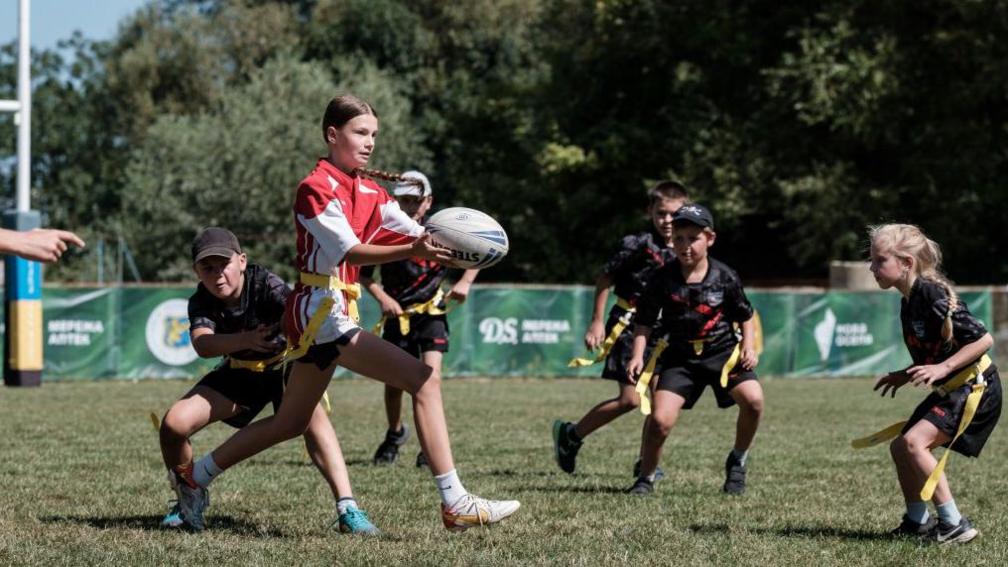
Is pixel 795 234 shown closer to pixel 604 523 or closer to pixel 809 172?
pixel 809 172

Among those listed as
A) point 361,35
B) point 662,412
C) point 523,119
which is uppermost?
point 361,35

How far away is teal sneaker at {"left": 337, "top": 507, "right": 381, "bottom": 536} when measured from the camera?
6.47m

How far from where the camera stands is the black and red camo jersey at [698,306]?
810 cm

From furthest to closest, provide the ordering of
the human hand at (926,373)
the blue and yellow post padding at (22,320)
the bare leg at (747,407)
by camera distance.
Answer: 1. the blue and yellow post padding at (22,320)
2. the bare leg at (747,407)
3. the human hand at (926,373)

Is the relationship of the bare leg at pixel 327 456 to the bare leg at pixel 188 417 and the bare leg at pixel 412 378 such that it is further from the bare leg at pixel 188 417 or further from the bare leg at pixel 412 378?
the bare leg at pixel 412 378

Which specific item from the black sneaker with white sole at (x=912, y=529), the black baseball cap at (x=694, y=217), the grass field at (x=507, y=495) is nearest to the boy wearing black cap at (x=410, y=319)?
the grass field at (x=507, y=495)

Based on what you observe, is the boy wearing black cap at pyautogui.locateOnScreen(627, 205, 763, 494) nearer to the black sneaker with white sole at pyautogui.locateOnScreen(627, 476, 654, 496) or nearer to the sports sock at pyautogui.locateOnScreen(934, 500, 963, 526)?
the black sneaker with white sole at pyautogui.locateOnScreen(627, 476, 654, 496)

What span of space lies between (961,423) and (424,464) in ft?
13.7

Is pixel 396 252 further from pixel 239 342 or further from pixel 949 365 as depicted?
pixel 949 365

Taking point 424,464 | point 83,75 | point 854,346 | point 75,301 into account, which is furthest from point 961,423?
point 83,75

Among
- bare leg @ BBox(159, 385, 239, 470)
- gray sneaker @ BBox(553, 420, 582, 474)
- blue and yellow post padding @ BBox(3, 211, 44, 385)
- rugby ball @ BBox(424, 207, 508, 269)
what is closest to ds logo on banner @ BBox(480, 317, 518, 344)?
blue and yellow post padding @ BBox(3, 211, 44, 385)

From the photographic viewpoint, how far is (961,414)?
254 inches

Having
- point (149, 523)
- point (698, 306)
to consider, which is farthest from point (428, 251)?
point (698, 306)

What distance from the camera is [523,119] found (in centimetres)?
4203
